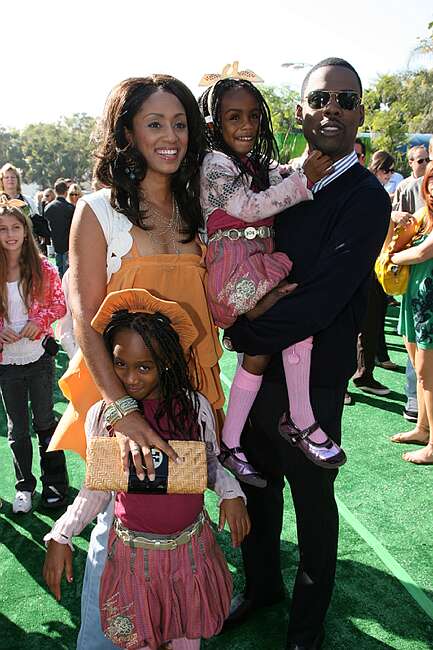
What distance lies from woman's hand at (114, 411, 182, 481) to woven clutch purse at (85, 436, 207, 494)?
0.05 ft

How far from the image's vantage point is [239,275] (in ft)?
6.67

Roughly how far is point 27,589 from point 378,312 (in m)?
4.11

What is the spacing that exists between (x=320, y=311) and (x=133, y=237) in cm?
67

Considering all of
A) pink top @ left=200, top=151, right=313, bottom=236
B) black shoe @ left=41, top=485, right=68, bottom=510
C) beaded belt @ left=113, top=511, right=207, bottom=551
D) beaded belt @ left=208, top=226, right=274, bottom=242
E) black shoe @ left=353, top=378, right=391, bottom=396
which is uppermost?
pink top @ left=200, top=151, right=313, bottom=236

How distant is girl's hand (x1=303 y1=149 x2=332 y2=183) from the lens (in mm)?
2033

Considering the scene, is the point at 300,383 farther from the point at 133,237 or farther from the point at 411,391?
the point at 411,391

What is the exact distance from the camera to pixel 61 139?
205 ft

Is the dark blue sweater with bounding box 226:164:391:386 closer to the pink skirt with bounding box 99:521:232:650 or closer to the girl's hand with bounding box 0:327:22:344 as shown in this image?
the pink skirt with bounding box 99:521:232:650

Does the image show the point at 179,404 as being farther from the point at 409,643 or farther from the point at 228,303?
the point at 409,643

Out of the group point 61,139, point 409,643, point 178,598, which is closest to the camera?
point 178,598

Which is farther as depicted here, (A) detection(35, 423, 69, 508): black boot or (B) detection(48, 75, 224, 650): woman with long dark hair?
(A) detection(35, 423, 69, 508): black boot

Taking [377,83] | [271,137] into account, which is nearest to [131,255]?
[271,137]

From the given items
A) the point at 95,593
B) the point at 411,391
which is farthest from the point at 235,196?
the point at 411,391

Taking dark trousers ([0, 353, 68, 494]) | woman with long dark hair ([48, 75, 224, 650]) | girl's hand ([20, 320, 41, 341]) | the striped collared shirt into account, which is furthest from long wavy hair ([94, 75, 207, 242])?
dark trousers ([0, 353, 68, 494])
